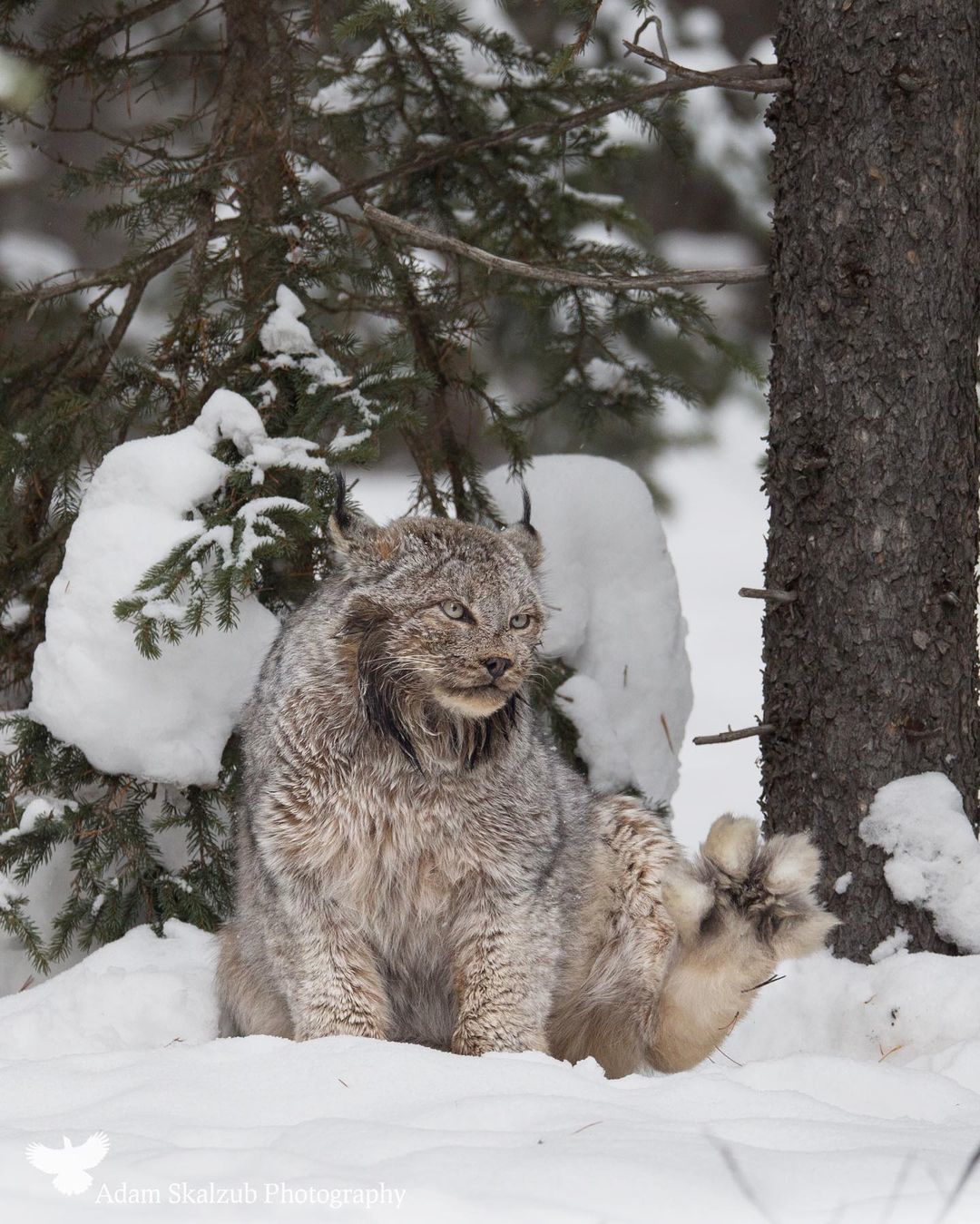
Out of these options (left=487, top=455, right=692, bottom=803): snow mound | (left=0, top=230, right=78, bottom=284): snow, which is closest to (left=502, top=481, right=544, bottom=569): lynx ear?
(left=487, top=455, right=692, bottom=803): snow mound

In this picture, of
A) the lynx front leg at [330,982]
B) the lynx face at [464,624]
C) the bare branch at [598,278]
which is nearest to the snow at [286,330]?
the bare branch at [598,278]

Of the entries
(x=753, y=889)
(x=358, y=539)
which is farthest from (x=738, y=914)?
(x=358, y=539)

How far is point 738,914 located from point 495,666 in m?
0.98

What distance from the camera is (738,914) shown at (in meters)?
3.68

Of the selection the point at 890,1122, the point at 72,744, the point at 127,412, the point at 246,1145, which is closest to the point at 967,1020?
the point at 890,1122

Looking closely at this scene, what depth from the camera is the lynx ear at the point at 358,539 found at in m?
3.83

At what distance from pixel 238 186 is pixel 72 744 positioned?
219 centimetres

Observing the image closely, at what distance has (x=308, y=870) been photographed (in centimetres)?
367

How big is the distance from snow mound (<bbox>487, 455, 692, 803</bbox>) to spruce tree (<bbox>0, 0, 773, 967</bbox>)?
0.38 metres

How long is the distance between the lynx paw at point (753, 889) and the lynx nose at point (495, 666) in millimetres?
729

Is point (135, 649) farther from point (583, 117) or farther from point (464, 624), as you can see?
point (583, 117)

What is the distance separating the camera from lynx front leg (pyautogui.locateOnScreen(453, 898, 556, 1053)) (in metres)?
3.70

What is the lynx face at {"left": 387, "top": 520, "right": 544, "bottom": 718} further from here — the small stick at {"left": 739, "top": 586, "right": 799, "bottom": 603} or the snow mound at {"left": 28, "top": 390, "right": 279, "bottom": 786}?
the snow mound at {"left": 28, "top": 390, "right": 279, "bottom": 786}

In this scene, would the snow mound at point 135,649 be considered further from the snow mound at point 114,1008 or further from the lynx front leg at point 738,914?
the lynx front leg at point 738,914
